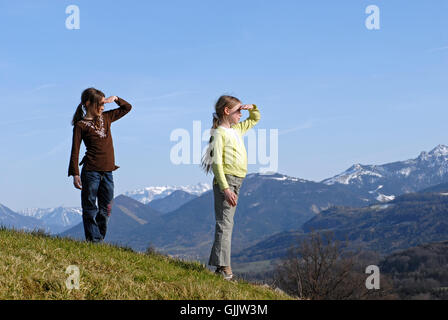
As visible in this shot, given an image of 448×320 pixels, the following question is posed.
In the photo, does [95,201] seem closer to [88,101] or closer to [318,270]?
[88,101]

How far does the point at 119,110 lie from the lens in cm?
1063

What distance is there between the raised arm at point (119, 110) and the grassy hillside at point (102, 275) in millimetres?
2556

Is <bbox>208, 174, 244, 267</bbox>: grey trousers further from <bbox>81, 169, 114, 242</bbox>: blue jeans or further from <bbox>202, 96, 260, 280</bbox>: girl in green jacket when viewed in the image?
<bbox>81, 169, 114, 242</bbox>: blue jeans

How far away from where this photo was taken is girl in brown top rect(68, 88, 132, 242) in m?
9.94

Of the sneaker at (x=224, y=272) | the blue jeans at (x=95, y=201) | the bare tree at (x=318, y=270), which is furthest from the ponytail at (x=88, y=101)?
the bare tree at (x=318, y=270)

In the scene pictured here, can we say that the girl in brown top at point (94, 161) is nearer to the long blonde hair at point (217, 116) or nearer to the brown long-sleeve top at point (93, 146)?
the brown long-sleeve top at point (93, 146)

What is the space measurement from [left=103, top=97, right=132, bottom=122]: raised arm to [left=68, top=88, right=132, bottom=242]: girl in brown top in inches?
5.0

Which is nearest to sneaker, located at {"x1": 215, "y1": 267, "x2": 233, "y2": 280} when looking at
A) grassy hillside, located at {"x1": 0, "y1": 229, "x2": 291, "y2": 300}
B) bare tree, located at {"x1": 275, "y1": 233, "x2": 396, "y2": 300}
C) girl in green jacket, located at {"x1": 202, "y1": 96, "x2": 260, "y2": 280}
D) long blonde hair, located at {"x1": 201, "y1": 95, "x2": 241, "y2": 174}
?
girl in green jacket, located at {"x1": 202, "y1": 96, "x2": 260, "y2": 280}

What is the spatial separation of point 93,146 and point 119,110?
3.38 ft
